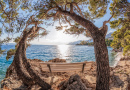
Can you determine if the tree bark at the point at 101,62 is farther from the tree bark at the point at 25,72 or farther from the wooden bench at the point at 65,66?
the tree bark at the point at 25,72

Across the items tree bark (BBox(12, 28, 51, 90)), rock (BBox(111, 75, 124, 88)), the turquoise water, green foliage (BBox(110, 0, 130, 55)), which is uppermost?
green foliage (BBox(110, 0, 130, 55))

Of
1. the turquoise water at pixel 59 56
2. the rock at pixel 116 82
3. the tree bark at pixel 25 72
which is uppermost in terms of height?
the tree bark at pixel 25 72

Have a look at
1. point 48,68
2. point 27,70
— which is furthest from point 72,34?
point 27,70

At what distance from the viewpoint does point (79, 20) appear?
127 inches

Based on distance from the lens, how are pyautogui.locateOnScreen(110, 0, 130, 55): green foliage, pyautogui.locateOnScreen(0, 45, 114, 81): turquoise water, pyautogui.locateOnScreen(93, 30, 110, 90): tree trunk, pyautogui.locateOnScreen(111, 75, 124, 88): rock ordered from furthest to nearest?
pyautogui.locateOnScreen(0, 45, 114, 81): turquoise water
pyautogui.locateOnScreen(110, 0, 130, 55): green foliage
pyautogui.locateOnScreen(111, 75, 124, 88): rock
pyautogui.locateOnScreen(93, 30, 110, 90): tree trunk

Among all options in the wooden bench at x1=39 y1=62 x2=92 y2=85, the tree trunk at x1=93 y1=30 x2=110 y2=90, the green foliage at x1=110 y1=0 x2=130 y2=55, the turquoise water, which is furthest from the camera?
the turquoise water

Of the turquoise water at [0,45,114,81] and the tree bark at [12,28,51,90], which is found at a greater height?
the tree bark at [12,28,51,90]

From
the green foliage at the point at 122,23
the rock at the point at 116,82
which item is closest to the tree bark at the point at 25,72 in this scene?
the rock at the point at 116,82

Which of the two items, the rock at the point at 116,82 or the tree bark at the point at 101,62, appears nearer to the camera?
the tree bark at the point at 101,62

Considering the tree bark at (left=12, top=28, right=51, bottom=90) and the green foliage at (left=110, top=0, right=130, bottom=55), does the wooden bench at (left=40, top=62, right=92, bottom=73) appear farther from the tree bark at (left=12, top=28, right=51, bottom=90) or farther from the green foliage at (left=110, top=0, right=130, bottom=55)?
the green foliage at (left=110, top=0, right=130, bottom=55)

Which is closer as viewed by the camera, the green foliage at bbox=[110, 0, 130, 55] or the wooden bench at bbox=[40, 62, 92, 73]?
the wooden bench at bbox=[40, 62, 92, 73]

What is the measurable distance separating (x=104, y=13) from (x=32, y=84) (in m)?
4.56

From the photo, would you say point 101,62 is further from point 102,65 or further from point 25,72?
point 25,72

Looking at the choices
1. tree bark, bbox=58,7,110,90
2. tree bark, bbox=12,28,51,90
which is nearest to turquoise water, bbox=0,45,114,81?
tree bark, bbox=12,28,51,90
